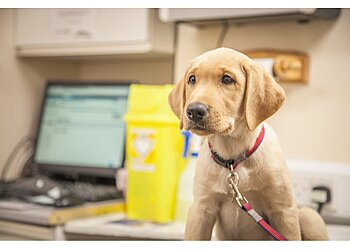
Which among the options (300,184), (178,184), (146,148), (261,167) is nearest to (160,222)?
(178,184)

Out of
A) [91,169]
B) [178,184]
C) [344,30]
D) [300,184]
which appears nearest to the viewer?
[300,184]

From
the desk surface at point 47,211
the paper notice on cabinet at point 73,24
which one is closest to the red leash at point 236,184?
the desk surface at point 47,211

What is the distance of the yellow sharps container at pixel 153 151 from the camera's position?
53.9 inches

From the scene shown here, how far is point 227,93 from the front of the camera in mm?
633

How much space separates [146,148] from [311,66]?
47 centimetres

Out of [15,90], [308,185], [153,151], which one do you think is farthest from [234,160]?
[15,90]

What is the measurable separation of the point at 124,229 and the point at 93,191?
0.42 m

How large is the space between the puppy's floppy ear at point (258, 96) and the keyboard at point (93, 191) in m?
1.13

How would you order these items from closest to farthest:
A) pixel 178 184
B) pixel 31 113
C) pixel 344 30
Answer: pixel 344 30 → pixel 178 184 → pixel 31 113

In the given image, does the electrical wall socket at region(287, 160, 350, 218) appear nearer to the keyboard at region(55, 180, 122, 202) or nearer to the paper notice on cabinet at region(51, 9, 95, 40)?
the keyboard at region(55, 180, 122, 202)

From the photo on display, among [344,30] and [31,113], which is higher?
[344,30]

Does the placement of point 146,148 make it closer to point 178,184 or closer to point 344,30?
point 178,184
